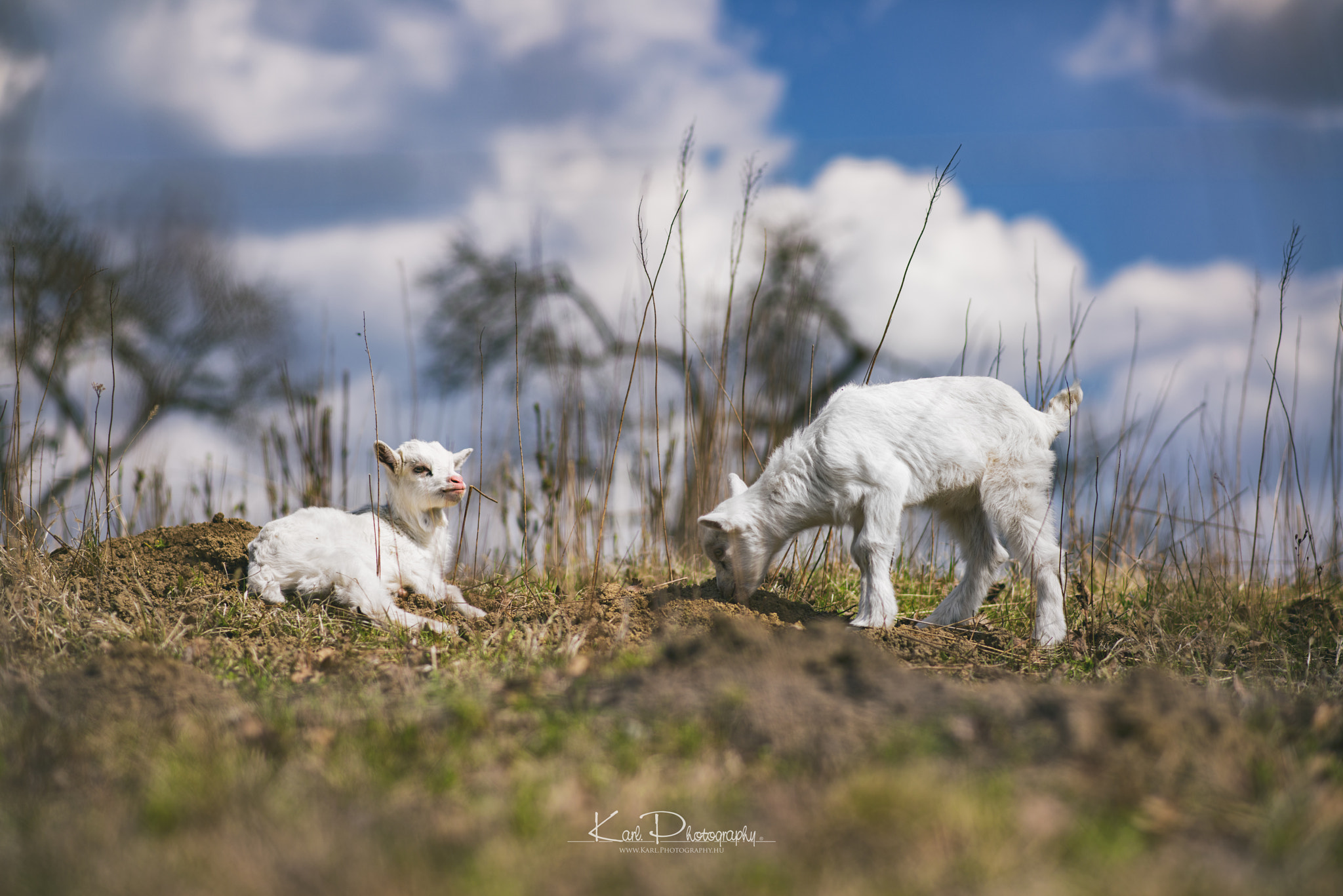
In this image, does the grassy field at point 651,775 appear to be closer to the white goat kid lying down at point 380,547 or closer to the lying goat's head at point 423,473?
the white goat kid lying down at point 380,547

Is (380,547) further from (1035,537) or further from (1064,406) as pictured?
(1064,406)

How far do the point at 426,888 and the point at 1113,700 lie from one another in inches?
79.8

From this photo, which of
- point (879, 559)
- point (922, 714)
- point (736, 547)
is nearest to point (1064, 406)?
point (879, 559)

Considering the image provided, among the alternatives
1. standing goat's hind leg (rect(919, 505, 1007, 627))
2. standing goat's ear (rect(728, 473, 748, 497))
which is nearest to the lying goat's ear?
standing goat's ear (rect(728, 473, 748, 497))

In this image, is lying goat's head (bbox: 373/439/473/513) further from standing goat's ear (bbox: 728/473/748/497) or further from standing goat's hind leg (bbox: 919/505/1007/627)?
standing goat's hind leg (bbox: 919/505/1007/627)

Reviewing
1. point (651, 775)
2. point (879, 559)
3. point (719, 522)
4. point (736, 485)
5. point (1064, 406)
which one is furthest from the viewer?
point (736, 485)

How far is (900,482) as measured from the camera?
192 inches

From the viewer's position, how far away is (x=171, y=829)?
219cm

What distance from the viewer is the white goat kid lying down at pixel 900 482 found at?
4.91 m

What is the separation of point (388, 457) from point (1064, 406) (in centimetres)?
407
